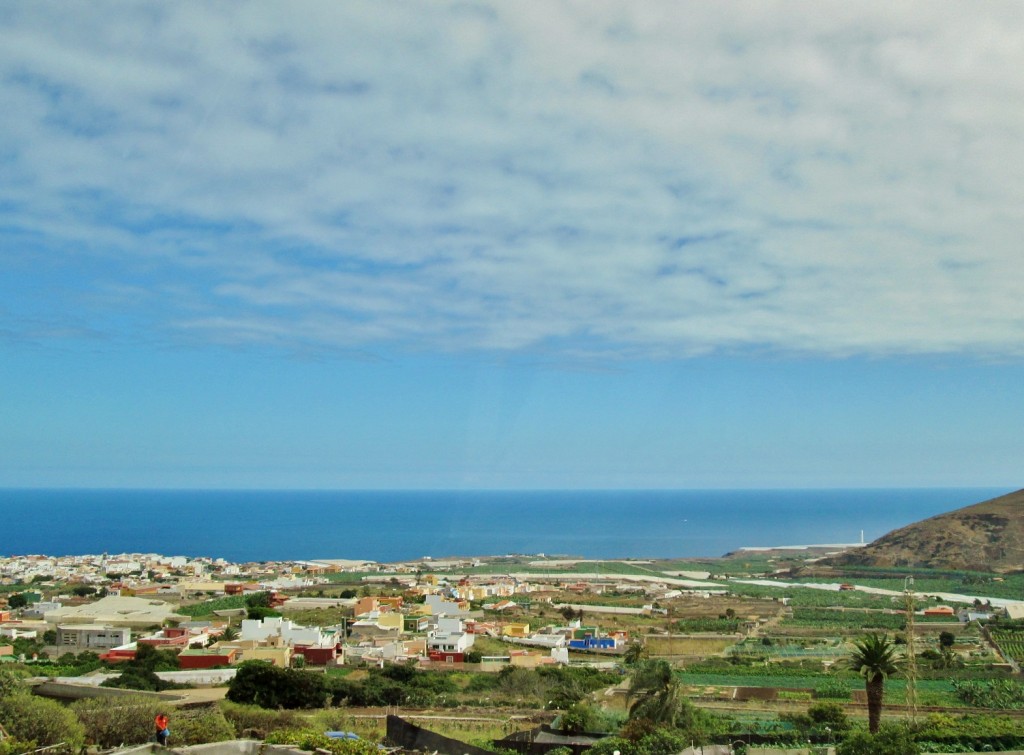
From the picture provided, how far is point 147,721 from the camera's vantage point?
13.9m

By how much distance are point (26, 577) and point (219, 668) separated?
40.0m

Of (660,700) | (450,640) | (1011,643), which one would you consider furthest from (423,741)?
(1011,643)

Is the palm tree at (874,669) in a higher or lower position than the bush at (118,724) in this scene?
higher

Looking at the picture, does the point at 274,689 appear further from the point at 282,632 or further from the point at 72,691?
the point at 282,632

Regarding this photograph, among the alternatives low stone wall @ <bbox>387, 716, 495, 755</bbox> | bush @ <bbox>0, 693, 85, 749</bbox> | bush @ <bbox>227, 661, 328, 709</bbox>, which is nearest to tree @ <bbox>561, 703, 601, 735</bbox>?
low stone wall @ <bbox>387, 716, 495, 755</bbox>

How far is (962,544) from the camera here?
63.5m

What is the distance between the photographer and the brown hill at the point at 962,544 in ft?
199

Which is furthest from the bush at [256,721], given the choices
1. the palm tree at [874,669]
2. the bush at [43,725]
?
the palm tree at [874,669]

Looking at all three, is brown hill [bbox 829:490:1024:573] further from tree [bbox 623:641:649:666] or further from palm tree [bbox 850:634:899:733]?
palm tree [bbox 850:634:899:733]

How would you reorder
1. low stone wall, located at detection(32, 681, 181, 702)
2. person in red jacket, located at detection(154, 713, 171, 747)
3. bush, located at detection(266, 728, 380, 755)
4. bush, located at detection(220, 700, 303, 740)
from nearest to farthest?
person in red jacket, located at detection(154, 713, 171, 747)
bush, located at detection(266, 728, 380, 755)
bush, located at detection(220, 700, 303, 740)
low stone wall, located at detection(32, 681, 181, 702)

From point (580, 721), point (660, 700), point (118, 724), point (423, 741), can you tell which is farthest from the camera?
point (580, 721)

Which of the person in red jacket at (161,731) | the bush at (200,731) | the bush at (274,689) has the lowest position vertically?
the bush at (274,689)

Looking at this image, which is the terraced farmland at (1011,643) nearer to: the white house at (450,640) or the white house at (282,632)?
the white house at (450,640)

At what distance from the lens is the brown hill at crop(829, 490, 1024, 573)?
6069cm
